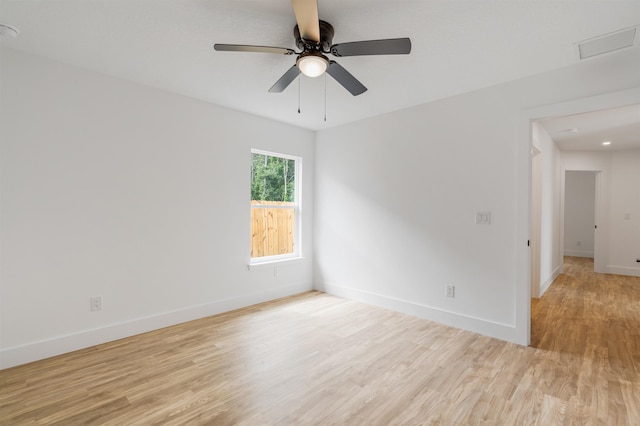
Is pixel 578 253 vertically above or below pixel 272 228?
below

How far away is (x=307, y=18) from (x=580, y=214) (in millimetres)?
9734

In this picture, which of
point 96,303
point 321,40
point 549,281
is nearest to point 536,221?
point 549,281

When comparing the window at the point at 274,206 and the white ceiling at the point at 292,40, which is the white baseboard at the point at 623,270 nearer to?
the white ceiling at the point at 292,40

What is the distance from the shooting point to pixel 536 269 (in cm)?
431

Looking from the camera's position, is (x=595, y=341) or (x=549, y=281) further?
(x=549, y=281)

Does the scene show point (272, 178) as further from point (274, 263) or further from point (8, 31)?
point (8, 31)

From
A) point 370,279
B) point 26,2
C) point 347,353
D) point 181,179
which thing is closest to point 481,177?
point 370,279

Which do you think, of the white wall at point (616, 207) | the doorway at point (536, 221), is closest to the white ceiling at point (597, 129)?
the white wall at point (616, 207)

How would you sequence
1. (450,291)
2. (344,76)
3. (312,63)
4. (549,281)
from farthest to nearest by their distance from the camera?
(549,281), (450,291), (344,76), (312,63)

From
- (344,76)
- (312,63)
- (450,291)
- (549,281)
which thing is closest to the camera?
(312,63)

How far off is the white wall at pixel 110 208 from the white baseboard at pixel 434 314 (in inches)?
56.1

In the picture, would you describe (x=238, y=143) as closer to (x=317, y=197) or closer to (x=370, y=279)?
(x=317, y=197)

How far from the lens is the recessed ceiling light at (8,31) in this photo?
2.15 m

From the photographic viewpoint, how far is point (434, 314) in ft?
11.6
